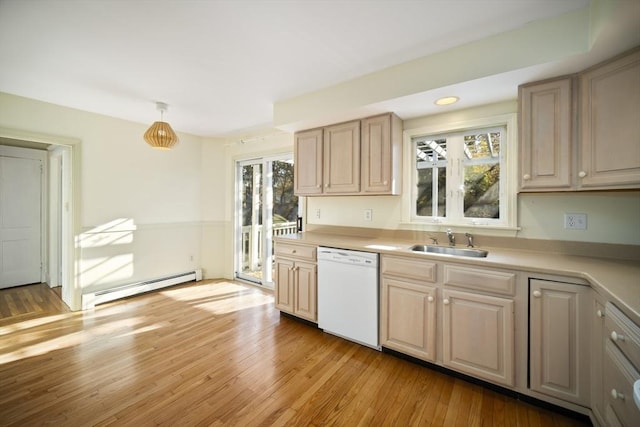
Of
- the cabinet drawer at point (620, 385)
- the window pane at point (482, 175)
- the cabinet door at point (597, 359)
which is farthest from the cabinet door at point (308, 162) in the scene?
the cabinet drawer at point (620, 385)

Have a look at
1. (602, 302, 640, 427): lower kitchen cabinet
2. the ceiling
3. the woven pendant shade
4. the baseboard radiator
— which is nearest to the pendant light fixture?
the woven pendant shade

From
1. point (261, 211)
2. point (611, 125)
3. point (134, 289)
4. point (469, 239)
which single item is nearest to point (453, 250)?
point (469, 239)

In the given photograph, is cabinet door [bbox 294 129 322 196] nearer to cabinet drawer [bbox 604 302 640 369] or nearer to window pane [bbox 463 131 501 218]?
window pane [bbox 463 131 501 218]

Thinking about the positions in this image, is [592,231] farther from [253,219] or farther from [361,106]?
[253,219]

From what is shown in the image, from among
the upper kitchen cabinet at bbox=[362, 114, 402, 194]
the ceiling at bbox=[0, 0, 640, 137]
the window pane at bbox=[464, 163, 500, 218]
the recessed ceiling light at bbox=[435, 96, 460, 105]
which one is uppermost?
the ceiling at bbox=[0, 0, 640, 137]

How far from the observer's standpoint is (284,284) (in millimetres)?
3002

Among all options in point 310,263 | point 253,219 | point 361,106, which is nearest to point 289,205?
point 253,219

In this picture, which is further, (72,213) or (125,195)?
(125,195)

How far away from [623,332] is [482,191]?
4.88 feet

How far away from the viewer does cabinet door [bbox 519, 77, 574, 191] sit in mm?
1784

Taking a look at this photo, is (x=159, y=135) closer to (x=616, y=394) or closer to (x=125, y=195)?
(x=125, y=195)

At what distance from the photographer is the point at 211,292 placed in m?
3.89

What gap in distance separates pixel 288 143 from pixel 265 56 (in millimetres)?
1747

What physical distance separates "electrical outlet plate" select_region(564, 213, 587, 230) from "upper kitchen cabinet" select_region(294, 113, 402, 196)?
1.34 m
